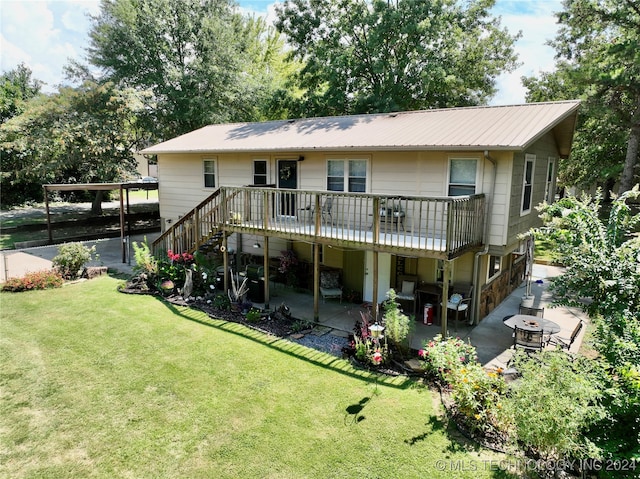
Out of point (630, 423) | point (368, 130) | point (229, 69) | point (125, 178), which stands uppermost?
point (229, 69)

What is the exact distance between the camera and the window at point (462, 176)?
31.7 ft

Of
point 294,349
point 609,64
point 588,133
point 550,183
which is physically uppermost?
point 609,64

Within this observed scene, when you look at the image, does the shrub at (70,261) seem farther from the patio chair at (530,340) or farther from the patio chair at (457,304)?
the patio chair at (530,340)

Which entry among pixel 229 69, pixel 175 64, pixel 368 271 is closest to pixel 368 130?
pixel 368 271

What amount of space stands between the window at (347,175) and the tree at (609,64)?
46.2 ft

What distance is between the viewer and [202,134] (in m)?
16.7

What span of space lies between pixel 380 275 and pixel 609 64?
1690 cm

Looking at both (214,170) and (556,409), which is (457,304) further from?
(214,170)

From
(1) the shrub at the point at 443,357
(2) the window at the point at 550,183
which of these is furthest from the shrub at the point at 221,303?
(2) the window at the point at 550,183

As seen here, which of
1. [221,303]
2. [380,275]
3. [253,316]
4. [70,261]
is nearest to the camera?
[253,316]

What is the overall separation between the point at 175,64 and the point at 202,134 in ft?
30.4

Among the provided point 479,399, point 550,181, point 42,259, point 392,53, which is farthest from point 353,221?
point 392,53

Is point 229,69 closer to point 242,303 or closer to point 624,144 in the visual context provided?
point 242,303

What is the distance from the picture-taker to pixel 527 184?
35.5 feet
